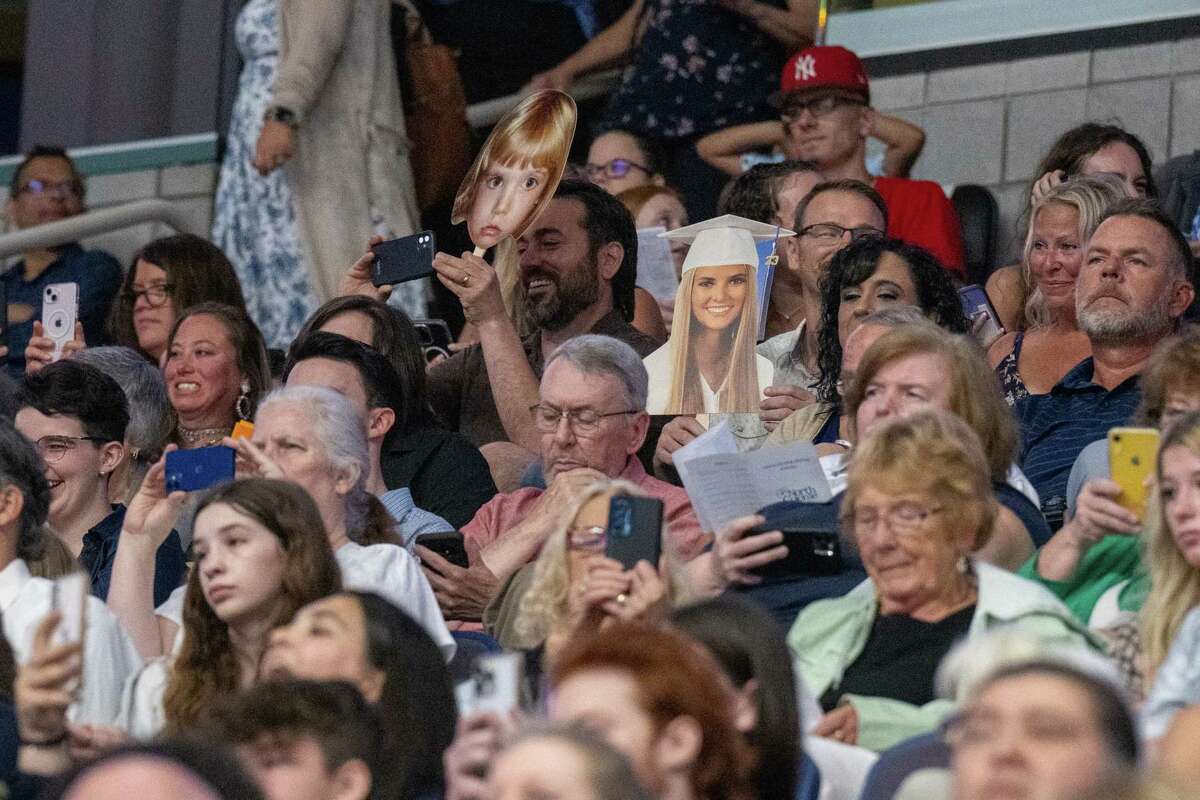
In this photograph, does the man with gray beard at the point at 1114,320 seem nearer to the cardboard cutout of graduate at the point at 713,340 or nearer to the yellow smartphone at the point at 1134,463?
the cardboard cutout of graduate at the point at 713,340

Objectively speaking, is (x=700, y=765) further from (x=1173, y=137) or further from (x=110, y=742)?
(x=1173, y=137)

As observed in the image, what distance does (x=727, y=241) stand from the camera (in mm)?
6551

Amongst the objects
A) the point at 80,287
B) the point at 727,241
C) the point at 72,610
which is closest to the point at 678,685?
the point at 72,610

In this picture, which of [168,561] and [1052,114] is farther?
[1052,114]

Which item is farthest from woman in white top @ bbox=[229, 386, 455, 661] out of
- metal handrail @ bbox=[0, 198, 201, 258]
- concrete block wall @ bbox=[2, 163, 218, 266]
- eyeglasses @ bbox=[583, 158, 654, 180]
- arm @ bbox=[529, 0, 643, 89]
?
concrete block wall @ bbox=[2, 163, 218, 266]

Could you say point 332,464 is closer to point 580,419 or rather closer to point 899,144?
point 580,419

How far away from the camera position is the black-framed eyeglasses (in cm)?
966

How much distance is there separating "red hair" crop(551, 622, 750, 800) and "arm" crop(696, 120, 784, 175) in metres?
4.81

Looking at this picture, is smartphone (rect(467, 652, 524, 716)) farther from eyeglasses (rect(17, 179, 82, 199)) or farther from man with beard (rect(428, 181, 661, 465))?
eyeglasses (rect(17, 179, 82, 199))

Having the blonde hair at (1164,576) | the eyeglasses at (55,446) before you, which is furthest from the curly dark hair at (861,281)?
the eyeglasses at (55,446)

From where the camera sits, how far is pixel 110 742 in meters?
4.69

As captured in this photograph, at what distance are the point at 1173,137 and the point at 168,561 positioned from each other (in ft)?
13.4

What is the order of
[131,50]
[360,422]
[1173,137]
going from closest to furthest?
1. [360,422]
2. [1173,137]
3. [131,50]

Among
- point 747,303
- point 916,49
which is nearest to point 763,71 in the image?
point 916,49
